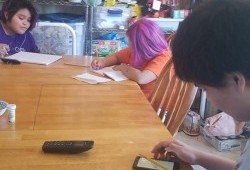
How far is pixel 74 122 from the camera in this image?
1.25 meters

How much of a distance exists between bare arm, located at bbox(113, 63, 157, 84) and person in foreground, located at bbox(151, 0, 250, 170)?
1.05 metres

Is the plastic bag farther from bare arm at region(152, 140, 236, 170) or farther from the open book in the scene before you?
bare arm at region(152, 140, 236, 170)

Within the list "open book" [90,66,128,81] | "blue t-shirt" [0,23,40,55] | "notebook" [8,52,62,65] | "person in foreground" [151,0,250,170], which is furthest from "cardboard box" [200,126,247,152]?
"person in foreground" [151,0,250,170]

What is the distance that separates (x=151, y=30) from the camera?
6.73ft

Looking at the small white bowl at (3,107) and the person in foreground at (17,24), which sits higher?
the person in foreground at (17,24)

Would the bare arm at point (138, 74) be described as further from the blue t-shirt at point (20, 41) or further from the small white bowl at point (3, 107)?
the blue t-shirt at point (20, 41)

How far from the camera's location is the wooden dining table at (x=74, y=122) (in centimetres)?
99

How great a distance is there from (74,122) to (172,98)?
47cm

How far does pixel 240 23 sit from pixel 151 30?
1397 millimetres

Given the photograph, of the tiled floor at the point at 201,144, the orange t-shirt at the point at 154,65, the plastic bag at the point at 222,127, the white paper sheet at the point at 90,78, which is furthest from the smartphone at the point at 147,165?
the plastic bag at the point at 222,127

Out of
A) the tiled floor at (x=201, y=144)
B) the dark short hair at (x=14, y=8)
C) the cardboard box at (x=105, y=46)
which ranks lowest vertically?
the tiled floor at (x=201, y=144)

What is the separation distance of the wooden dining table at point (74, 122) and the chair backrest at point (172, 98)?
0.33ft

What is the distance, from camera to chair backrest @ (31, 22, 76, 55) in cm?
256

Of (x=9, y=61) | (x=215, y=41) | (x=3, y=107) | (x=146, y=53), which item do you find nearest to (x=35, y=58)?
(x=9, y=61)
